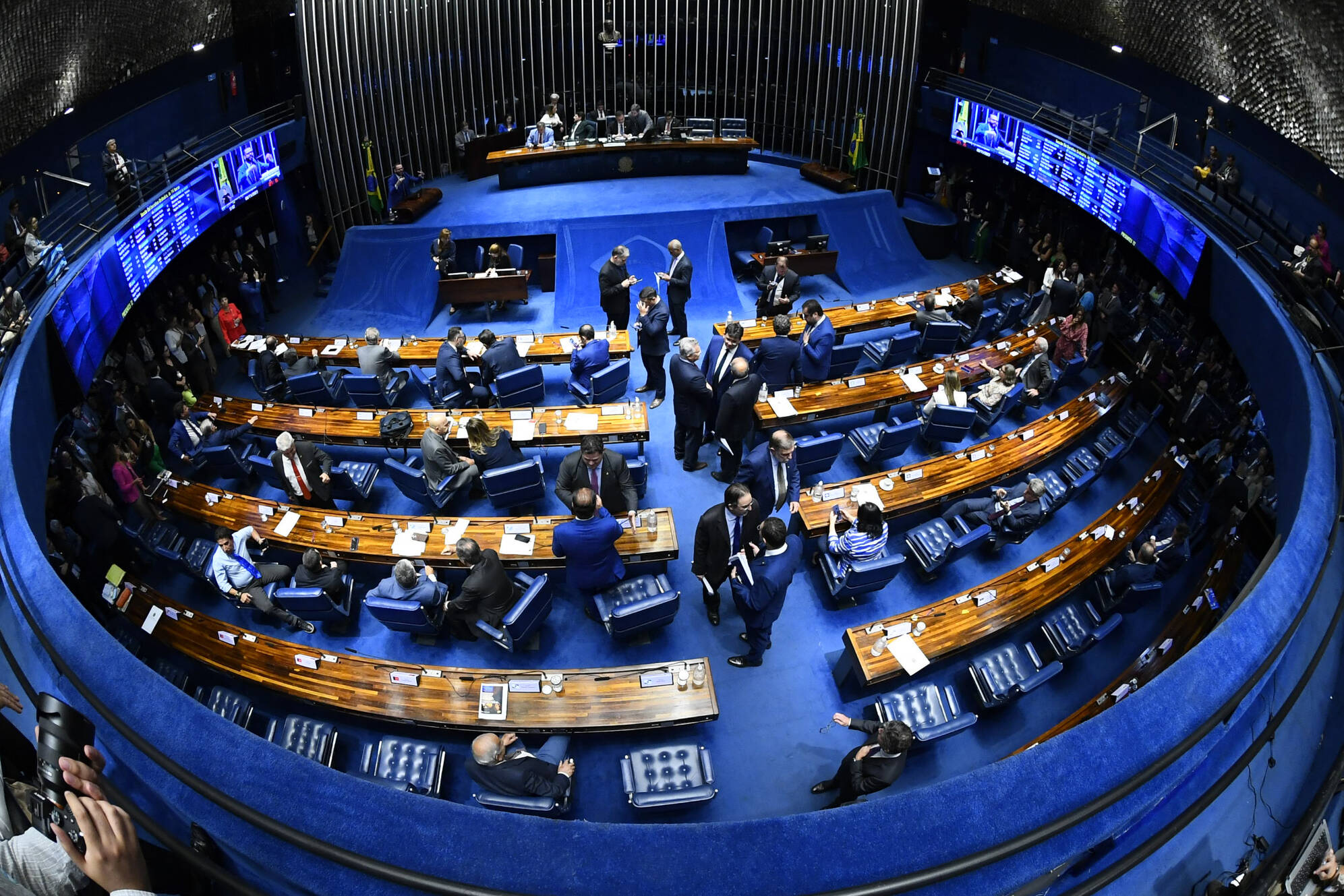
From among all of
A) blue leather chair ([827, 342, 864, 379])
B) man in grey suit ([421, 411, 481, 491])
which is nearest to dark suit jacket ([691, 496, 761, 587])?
man in grey suit ([421, 411, 481, 491])

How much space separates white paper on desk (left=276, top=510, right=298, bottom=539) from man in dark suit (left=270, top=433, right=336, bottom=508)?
1.49 feet

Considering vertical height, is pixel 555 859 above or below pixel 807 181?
below

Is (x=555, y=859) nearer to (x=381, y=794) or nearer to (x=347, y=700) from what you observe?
(x=381, y=794)

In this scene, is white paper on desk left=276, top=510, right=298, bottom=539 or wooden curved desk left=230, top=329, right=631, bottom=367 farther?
wooden curved desk left=230, top=329, right=631, bottom=367

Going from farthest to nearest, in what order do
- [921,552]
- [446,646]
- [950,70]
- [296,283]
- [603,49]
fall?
[603,49]
[950,70]
[296,283]
[921,552]
[446,646]

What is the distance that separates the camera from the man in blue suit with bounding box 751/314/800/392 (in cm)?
978

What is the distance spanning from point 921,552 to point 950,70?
41.1ft

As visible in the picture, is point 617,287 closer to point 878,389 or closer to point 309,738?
point 878,389

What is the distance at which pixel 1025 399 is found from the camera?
37.1ft

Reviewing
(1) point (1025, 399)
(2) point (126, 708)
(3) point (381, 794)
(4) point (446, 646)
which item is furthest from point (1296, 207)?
(2) point (126, 708)

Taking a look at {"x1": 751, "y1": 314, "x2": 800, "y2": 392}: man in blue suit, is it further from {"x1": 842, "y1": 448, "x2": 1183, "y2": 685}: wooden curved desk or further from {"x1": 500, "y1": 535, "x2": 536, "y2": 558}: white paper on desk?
{"x1": 500, "y1": 535, "x2": 536, "y2": 558}: white paper on desk

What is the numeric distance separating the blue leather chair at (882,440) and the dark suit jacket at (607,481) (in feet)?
10.7

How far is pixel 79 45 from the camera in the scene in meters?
11.2

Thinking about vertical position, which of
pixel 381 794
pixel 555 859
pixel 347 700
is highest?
pixel 347 700
